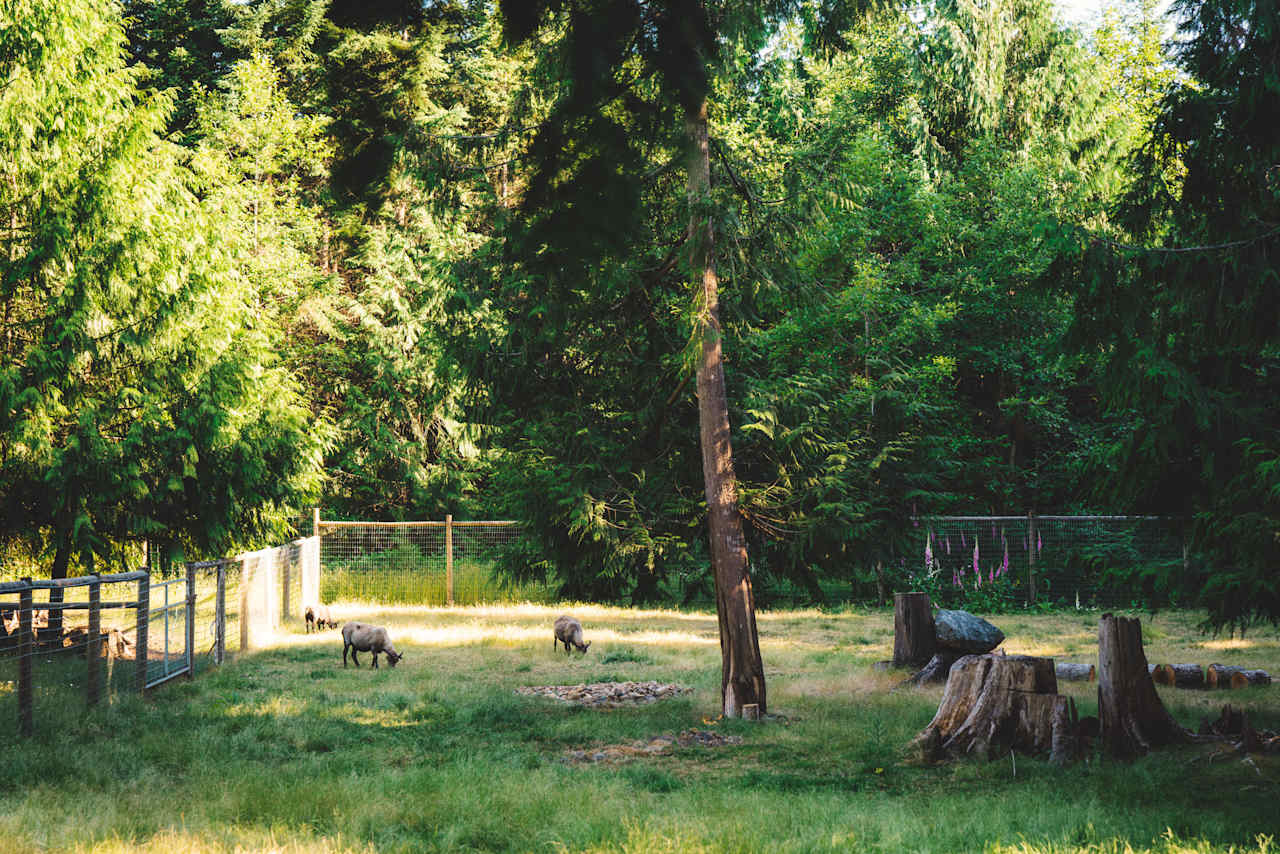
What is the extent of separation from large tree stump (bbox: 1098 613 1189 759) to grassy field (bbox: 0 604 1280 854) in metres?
0.23

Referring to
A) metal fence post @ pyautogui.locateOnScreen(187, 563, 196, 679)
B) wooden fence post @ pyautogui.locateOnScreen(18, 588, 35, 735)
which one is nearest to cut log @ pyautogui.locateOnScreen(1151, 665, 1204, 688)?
metal fence post @ pyautogui.locateOnScreen(187, 563, 196, 679)

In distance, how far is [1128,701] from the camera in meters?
7.95

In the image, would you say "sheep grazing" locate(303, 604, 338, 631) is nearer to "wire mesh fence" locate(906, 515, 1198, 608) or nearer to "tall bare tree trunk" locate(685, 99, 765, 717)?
"tall bare tree trunk" locate(685, 99, 765, 717)

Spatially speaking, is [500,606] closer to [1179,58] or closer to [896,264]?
[896,264]

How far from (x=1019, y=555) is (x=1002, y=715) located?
13559 mm

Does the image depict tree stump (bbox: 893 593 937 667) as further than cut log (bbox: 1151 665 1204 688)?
Yes

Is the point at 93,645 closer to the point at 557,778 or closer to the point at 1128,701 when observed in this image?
the point at 557,778

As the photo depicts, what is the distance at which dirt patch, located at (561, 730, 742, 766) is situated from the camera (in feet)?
27.4

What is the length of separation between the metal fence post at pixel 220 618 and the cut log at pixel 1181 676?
35.7 feet

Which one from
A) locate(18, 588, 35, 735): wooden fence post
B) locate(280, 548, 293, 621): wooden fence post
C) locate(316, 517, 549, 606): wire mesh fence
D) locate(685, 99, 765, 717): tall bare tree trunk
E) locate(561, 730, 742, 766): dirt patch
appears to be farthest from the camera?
locate(316, 517, 549, 606): wire mesh fence

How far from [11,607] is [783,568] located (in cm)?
1531

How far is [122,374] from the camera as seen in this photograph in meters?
15.1

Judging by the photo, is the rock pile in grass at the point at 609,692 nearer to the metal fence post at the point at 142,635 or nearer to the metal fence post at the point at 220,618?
the metal fence post at the point at 142,635

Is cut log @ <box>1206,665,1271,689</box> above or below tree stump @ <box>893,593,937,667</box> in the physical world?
below
